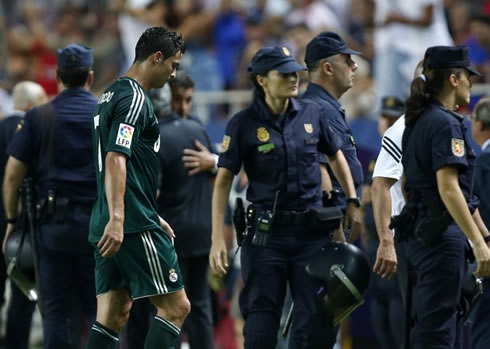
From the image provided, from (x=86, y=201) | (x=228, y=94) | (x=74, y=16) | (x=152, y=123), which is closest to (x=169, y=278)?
(x=152, y=123)

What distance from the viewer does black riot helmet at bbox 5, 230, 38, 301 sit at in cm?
855

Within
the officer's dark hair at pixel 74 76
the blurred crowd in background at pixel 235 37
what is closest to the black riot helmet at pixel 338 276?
the officer's dark hair at pixel 74 76

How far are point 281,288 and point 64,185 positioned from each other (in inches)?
71.5

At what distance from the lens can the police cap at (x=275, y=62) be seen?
752 cm

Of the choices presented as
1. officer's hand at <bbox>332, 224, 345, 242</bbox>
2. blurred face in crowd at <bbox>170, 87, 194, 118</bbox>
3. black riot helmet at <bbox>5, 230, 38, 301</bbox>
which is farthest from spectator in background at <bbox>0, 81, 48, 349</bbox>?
officer's hand at <bbox>332, 224, 345, 242</bbox>

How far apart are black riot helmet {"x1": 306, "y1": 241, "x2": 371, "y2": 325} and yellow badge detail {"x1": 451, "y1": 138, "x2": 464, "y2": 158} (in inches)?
36.0

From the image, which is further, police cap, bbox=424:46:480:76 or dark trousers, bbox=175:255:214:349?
dark trousers, bbox=175:255:214:349

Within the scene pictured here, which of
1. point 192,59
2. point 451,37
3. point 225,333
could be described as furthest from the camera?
point 192,59

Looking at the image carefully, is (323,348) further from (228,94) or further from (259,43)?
(259,43)

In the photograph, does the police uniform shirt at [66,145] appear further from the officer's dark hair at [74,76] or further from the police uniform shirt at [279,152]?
the police uniform shirt at [279,152]

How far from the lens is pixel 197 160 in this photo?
9.04 metres

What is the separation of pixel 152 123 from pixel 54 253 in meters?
1.94

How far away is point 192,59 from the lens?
562 inches

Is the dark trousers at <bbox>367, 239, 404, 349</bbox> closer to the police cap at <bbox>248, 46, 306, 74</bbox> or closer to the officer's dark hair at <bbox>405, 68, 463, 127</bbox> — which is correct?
the officer's dark hair at <bbox>405, 68, 463, 127</bbox>
